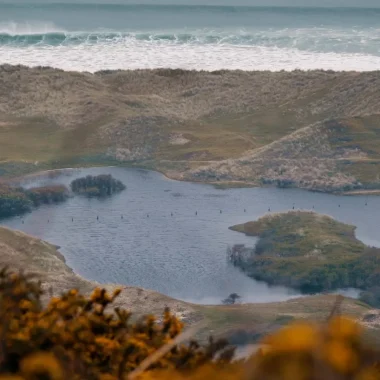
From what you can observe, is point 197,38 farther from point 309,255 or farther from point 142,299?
point 142,299

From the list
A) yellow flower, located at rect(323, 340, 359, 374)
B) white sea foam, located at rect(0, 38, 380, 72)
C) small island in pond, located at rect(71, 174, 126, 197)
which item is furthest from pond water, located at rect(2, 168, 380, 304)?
yellow flower, located at rect(323, 340, 359, 374)

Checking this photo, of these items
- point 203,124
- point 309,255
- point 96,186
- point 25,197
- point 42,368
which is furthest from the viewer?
point 203,124

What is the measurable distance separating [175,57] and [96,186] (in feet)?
54.0

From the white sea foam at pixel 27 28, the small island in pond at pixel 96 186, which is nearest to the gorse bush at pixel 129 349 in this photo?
the small island in pond at pixel 96 186

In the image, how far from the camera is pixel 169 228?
24.5m

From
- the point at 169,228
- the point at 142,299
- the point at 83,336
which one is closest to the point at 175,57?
the point at 169,228

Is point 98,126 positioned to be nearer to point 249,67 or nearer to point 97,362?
point 249,67

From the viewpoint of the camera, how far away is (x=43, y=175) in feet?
97.8

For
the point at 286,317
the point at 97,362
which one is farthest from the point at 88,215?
the point at 97,362

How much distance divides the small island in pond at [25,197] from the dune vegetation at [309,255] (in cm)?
607

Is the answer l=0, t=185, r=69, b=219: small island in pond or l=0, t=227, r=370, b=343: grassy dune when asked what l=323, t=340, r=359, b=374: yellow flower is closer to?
l=0, t=227, r=370, b=343: grassy dune

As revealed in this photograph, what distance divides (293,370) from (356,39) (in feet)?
167

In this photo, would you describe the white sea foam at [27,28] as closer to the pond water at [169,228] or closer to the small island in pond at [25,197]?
the pond water at [169,228]

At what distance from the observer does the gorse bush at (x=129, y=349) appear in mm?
1520
